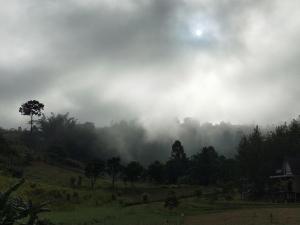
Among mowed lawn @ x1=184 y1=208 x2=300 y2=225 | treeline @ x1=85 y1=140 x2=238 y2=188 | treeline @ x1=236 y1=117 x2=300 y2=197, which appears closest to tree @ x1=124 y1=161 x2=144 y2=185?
treeline @ x1=85 y1=140 x2=238 y2=188

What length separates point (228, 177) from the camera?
11625 cm

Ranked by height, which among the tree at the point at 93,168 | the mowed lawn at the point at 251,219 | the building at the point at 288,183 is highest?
the tree at the point at 93,168

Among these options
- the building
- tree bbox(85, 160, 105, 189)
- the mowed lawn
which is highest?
tree bbox(85, 160, 105, 189)

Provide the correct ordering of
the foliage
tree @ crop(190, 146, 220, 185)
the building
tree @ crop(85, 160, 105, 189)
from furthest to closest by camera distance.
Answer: tree @ crop(190, 146, 220, 185) < tree @ crop(85, 160, 105, 189) < the building < the foliage

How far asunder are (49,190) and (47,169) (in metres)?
36.7

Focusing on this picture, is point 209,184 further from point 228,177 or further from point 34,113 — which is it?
point 34,113

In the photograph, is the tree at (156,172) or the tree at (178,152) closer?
the tree at (156,172)

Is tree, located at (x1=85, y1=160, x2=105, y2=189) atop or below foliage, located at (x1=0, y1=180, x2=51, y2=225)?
Result: atop

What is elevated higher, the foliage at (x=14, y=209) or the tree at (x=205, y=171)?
the tree at (x=205, y=171)

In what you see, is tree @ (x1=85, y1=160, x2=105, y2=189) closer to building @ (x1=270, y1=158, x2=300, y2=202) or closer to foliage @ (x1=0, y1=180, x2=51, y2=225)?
building @ (x1=270, y1=158, x2=300, y2=202)

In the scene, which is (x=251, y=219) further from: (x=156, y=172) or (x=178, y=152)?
(x=178, y=152)

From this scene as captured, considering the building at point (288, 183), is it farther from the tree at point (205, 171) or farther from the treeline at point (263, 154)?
the tree at point (205, 171)

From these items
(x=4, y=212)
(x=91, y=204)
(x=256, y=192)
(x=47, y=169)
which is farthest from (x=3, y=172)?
(x=4, y=212)

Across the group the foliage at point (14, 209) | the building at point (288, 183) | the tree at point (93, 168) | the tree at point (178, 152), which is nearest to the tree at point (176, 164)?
the tree at point (178, 152)
